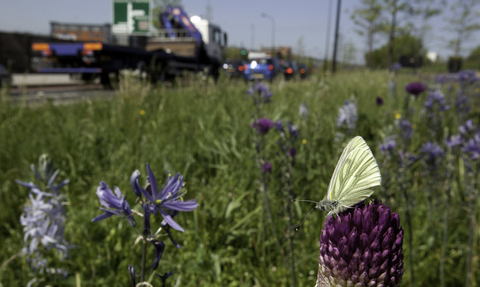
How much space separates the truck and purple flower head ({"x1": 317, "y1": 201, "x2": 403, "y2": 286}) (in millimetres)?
7100

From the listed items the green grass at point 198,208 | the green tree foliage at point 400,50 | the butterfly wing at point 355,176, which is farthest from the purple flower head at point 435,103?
the green tree foliage at point 400,50

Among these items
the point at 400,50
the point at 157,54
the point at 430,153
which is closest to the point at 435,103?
the point at 430,153

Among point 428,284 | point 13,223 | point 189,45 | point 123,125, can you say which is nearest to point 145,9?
point 189,45

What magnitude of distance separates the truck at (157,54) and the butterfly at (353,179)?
6932 millimetres

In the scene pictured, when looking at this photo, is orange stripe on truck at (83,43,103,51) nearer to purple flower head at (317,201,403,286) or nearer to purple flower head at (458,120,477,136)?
purple flower head at (458,120,477,136)

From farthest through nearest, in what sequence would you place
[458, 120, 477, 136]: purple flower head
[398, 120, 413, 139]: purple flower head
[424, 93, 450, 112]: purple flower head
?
[424, 93, 450, 112]: purple flower head
[398, 120, 413, 139]: purple flower head
[458, 120, 477, 136]: purple flower head

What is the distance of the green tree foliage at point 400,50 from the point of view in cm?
3628

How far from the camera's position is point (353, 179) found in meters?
0.71

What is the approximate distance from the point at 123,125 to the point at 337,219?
3.80m

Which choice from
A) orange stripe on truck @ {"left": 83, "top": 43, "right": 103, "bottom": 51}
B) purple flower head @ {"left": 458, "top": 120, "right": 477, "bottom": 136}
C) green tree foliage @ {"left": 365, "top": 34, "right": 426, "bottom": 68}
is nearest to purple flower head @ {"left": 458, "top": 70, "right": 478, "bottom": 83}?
purple flower head @ {"left": 458, "top": 120, "right": 477, "bottom": 136}

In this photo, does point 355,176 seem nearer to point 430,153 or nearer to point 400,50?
point 430,153

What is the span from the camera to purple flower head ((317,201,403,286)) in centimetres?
56

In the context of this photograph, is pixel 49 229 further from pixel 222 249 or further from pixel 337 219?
pixel 337 219

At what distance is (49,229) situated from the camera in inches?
61.9
